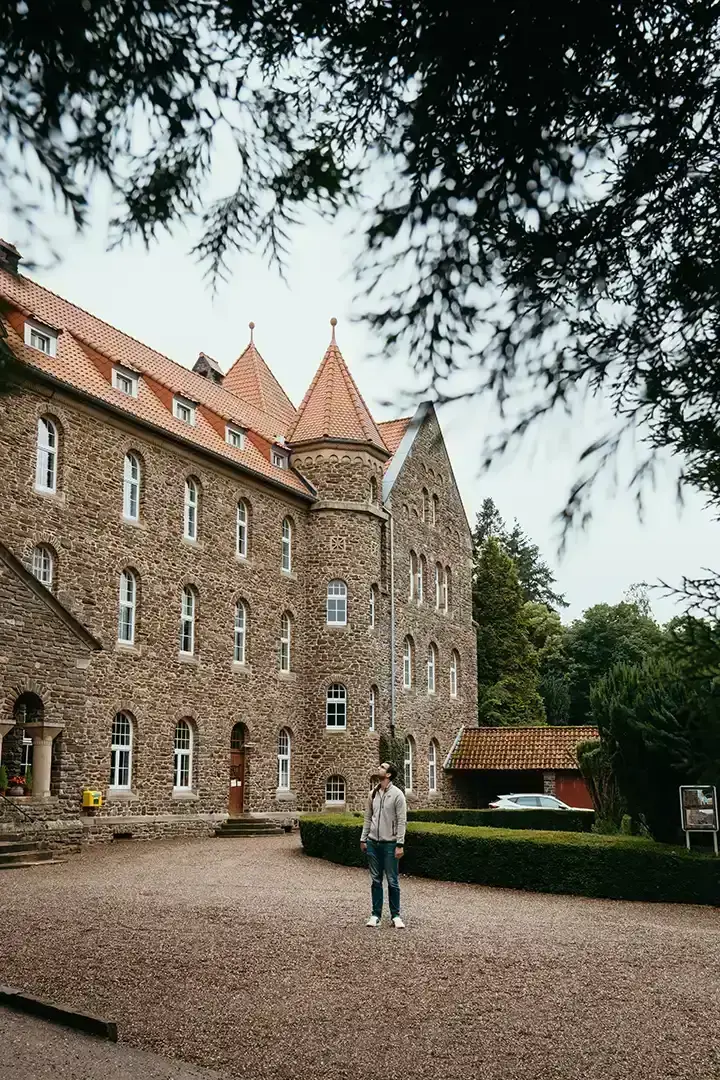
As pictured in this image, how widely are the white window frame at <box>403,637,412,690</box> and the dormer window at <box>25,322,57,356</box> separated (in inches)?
618

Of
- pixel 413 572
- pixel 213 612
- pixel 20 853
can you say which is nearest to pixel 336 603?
pixel 413 572

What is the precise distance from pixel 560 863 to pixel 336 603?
15.4m

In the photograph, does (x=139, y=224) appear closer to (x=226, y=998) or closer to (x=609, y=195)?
(x=609, y=195)

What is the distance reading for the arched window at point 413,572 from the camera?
34.3m

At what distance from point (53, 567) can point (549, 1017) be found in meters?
15.8

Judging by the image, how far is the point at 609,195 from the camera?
13.9 ft

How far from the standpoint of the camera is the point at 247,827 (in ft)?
83.1

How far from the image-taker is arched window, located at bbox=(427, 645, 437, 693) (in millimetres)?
35344

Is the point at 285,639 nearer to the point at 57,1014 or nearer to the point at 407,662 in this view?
the point at 407,662

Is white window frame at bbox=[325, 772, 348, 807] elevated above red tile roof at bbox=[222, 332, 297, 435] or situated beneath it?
situated beneath

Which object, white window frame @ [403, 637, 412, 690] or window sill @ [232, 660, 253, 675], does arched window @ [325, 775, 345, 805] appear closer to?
window sill @ [232, 660, 253, 675]

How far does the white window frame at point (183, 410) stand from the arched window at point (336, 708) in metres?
8.57

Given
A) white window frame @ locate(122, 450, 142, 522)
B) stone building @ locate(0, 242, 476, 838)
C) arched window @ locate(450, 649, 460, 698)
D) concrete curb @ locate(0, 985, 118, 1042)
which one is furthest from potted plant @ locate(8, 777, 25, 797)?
arched window @ locate(450, 649, 460, 698)

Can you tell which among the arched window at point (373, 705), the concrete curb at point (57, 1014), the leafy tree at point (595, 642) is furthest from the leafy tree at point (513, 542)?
the concrete curb at point (57, 1014)
